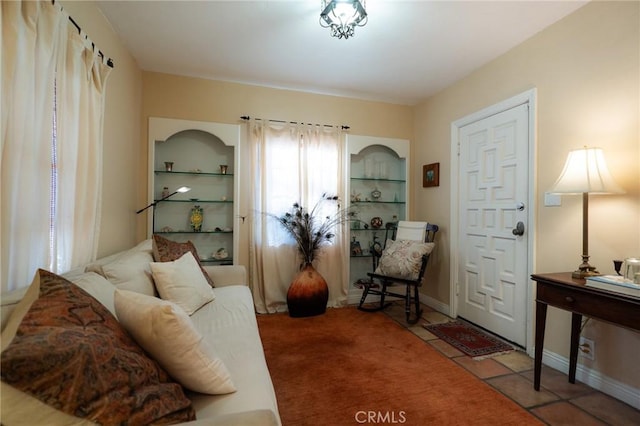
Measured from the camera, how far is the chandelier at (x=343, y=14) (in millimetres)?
1844

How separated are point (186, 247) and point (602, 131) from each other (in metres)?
3.06

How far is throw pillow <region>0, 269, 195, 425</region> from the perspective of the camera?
62 cm

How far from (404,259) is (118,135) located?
285cm

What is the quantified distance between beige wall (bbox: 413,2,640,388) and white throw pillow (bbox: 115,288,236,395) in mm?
2341

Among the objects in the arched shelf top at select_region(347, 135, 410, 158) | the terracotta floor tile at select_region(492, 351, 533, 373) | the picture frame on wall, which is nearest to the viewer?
the terracotta floor tile at select_region(492, 351, 533, 373)

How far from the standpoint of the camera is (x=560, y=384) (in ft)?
6.30

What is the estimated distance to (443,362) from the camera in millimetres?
2182

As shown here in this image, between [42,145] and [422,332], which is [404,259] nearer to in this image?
[422,332]

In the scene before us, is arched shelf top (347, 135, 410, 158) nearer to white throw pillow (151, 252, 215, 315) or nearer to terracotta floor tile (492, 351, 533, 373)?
white throw pillow (151, 252, 215, 315)

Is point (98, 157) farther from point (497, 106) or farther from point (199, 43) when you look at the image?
point (497, 106)

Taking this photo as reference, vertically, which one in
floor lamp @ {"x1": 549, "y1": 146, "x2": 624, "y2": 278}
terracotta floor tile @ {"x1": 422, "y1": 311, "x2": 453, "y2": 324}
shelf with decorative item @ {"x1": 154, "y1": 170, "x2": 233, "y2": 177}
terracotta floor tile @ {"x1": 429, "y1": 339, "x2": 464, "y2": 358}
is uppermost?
shelf with decorative item @ {"x1": 154, "y1": 170, "x2": 233, "y2": 177}

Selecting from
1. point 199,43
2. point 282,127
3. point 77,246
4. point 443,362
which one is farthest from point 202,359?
point 282,127

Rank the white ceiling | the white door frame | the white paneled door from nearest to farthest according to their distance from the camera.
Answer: the white ceiling < the white door frame < the white paneled door

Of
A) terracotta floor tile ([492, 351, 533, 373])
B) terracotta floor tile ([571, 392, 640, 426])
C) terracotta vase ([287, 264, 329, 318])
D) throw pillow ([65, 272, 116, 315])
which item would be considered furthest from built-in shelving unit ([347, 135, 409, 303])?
throw pillow ([65, 272, 116, 315])
